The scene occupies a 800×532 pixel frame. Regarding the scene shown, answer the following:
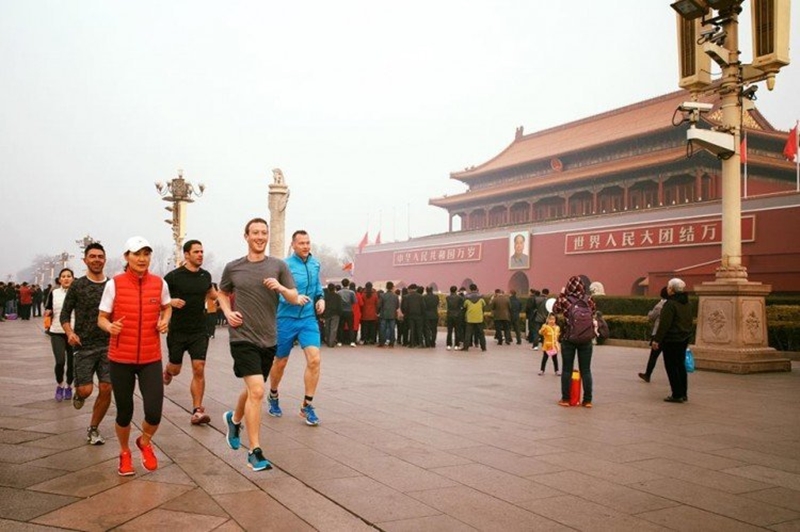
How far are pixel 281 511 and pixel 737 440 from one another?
3563mm

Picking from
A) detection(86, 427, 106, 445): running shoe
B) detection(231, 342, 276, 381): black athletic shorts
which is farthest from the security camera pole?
detection(86, 427, 106, 445): running shoe

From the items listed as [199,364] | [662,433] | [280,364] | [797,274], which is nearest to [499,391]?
[662,433]

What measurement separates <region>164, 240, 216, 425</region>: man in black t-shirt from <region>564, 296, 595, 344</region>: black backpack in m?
3.39

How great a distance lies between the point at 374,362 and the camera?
34.6ft

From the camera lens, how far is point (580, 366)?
20.9 ft

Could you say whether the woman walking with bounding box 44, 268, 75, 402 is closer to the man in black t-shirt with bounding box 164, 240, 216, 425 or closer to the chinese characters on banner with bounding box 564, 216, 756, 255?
the man in black t-shirt with bounding box 164, 240, 216, 425

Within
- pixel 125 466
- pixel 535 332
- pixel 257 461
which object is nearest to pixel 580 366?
pixel 257 461

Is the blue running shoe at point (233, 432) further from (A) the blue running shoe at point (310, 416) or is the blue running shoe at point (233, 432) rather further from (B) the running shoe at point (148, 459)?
(A) the blue running shoe at point (310, 416)

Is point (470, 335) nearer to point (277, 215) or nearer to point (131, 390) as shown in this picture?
point (277, 215)

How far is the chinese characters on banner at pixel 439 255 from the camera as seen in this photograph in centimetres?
3122

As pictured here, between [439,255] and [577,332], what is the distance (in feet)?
89.5

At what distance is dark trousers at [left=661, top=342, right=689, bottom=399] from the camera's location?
262 inches

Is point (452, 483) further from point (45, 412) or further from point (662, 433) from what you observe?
point (45, 412)

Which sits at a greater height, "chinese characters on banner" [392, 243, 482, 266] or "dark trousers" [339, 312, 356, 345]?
"chinese characters on banner" [392, 243, 482, 266]
